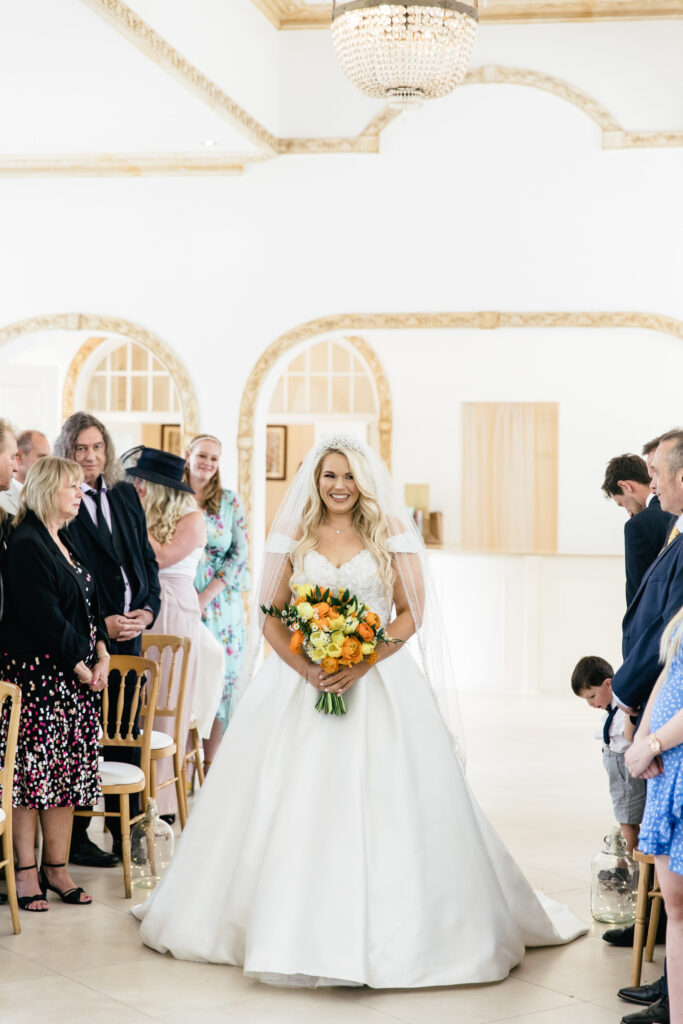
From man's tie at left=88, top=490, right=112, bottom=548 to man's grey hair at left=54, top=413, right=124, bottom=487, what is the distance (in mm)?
94

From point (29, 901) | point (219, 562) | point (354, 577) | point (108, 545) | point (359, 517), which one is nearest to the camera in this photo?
point (354, 577)

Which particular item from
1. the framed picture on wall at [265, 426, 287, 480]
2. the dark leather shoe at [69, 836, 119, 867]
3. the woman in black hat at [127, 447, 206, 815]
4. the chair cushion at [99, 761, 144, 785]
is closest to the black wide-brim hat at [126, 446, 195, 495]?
the woman in black hat at [127, 447, 206, 815]

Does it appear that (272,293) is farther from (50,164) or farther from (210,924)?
(210,924)

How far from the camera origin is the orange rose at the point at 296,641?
13.7 feet

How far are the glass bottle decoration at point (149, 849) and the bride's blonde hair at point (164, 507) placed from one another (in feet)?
4.80

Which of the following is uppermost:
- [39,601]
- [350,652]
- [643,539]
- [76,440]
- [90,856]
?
[76,440]

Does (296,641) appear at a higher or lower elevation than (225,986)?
higher

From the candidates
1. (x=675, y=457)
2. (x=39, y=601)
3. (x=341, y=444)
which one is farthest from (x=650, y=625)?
(x=39, y=601)

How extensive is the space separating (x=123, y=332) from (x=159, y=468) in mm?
2670

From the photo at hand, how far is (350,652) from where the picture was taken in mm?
4109

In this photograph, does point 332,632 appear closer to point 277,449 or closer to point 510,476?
point 510,476

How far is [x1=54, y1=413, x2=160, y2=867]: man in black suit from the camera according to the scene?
17.9 ft

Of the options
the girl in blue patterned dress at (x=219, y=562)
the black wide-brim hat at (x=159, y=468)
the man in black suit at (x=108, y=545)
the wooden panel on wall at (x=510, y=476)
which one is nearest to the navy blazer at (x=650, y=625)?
the man in black suit at (x=108, y=545)

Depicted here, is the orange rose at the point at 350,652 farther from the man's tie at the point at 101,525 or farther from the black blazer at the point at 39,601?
the man's tie at the point at 101,525
